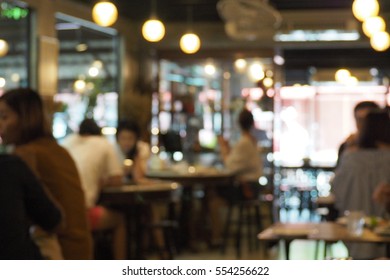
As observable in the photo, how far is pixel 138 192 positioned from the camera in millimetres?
7449

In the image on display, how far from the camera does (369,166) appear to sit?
18.2ft

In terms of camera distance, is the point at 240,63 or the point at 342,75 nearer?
the point at 240,63

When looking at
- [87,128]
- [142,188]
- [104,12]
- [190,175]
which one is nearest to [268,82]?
[190,175]

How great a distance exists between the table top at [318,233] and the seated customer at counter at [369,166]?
10.1 inches

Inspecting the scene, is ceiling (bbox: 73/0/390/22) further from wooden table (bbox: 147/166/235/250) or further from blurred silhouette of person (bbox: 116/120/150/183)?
blurred silhouette of person (bbox: 116/120/150/183)

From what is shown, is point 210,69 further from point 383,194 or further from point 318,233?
point 383,194

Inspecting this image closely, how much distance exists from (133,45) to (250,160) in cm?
364

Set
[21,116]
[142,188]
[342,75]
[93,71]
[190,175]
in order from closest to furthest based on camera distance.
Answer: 1. [21,116]
2. [142,188]
3. [190,175]
4. [93,71]
5. [342,75]

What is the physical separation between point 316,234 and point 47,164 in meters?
1.88

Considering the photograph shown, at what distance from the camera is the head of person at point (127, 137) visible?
27.0ft

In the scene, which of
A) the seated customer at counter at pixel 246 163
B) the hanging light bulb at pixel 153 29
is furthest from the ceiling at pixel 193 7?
the hanging light bulb at pixel 153 29
